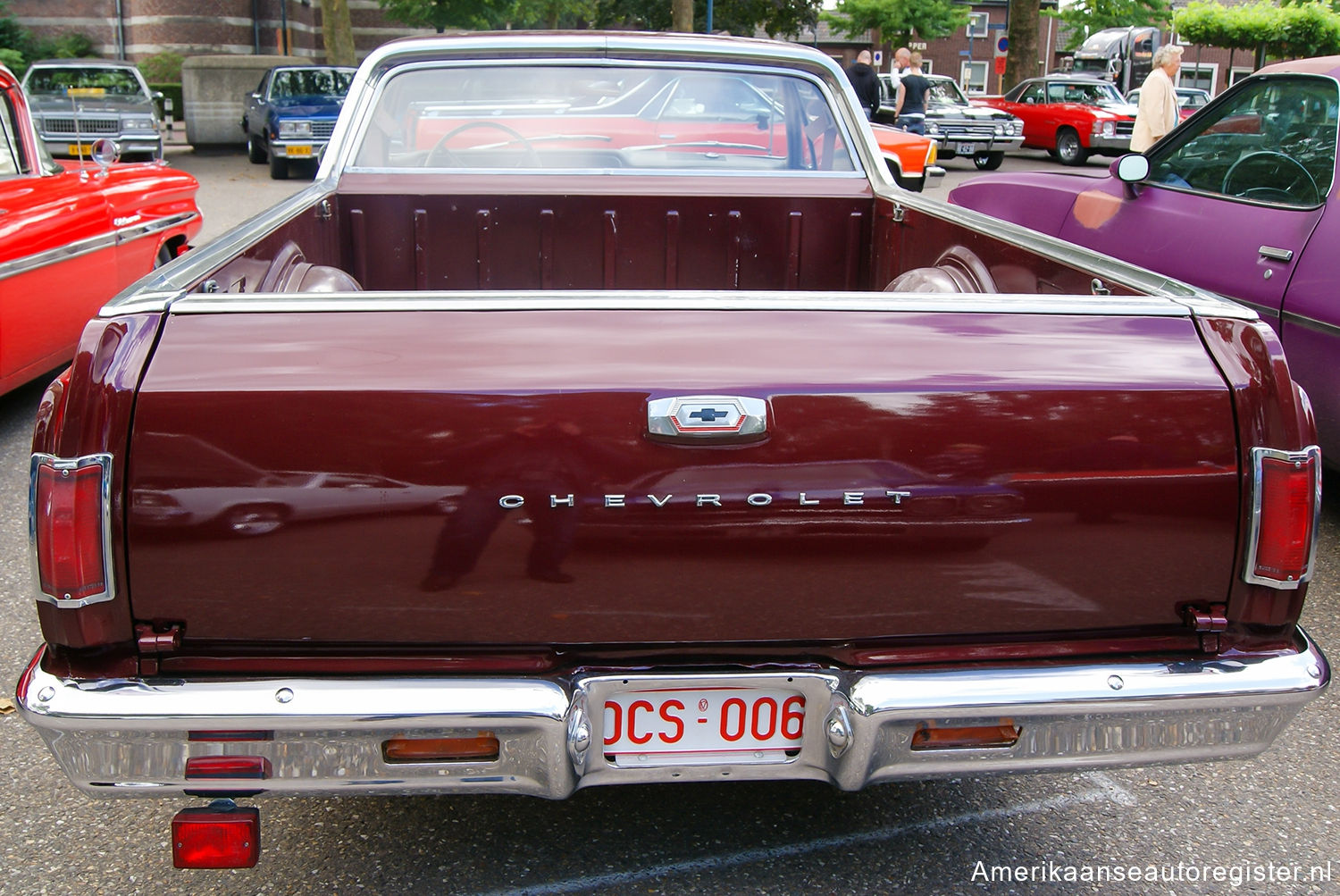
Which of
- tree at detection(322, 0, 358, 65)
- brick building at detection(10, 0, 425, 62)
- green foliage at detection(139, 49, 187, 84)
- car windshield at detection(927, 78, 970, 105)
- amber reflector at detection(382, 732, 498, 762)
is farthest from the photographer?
brick building at detection(10, 0, 425, 62)

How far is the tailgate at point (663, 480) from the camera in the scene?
1866mm

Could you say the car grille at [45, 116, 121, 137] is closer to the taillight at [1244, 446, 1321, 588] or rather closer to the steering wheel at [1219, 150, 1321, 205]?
the steering wheel at [1219, 150, 1321, 205]

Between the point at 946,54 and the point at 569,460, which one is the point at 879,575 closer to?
the point at 569,460

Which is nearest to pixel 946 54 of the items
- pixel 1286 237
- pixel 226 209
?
pixel 226 209

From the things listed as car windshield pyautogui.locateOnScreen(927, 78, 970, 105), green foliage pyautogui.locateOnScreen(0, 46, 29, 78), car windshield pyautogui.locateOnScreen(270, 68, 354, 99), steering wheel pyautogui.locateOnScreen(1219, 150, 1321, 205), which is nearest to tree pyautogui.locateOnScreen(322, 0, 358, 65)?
car windshield pyautogui.locateOnScreen(270, 68, 354, 99)

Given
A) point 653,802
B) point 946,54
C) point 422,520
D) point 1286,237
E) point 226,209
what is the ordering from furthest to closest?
1. point 946,54
2. point 226,209
3. point 1286,237
4. point 653,802
5. point 422,520

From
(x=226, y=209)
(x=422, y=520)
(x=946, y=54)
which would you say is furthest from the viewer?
(x=946, y=54)

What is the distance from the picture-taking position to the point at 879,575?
1.97 metres

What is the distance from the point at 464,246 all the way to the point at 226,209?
31.5ft

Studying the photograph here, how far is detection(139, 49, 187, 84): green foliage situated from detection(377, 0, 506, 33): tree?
6.71m

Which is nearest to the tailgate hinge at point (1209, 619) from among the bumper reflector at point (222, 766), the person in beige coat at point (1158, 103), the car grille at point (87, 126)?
the bumper reflector at point (222, 766)

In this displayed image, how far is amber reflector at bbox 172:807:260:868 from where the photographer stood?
1.98m

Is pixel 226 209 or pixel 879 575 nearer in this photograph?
pixel 879 575

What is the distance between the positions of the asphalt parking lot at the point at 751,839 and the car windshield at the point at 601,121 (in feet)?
Result: 7.71
